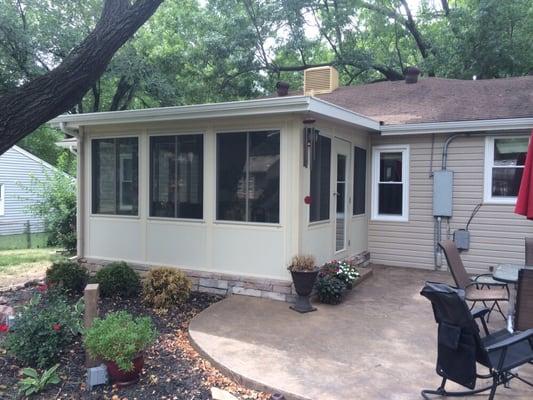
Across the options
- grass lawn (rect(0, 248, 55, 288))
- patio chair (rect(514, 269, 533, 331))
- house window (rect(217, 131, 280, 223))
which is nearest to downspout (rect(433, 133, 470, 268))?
house window (rect(217, 131, 280, 223))

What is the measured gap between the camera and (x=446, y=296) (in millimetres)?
2918

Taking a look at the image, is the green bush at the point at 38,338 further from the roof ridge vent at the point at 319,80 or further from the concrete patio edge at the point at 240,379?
the roof ridge vent at the point at 319,80

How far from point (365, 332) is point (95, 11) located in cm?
1375

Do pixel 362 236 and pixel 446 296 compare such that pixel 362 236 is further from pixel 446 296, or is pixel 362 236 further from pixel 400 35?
pixel 400 35

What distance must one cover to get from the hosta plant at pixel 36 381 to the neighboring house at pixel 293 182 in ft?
9.18

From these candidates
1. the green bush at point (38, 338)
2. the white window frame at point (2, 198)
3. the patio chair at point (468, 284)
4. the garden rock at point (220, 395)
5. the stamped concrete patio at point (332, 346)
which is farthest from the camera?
the white window frame at point (2, 198)

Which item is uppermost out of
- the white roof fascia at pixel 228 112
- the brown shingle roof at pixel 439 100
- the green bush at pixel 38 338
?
the brown shingle roof at pixel 439 100

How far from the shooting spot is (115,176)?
7078mm

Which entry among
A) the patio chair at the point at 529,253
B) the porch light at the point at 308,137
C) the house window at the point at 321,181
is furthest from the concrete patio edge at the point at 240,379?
the patio chair at the point at 529,253

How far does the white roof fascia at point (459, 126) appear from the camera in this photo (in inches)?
265

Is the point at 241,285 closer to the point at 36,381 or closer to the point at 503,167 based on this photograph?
the point at 36,381

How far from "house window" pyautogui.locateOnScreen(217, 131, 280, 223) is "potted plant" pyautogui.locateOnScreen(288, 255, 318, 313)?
0.71 metres

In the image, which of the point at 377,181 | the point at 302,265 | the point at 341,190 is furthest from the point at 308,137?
the point at 377,181

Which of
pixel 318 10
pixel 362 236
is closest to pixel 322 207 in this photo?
pixel 362 236
